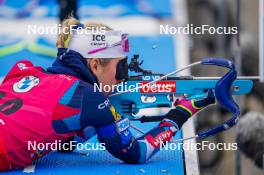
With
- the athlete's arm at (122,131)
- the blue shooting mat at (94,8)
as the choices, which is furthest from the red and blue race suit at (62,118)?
the blue shooting mat at (94,8)

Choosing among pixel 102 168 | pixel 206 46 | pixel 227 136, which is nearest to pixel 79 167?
pixel 102 168

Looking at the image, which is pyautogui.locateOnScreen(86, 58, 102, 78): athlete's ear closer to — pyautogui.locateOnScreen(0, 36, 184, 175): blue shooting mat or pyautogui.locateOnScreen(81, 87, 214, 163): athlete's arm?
pyautogui.locateOnScreen(81, 87, 214, 163): athlete's arm

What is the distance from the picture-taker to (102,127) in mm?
2623

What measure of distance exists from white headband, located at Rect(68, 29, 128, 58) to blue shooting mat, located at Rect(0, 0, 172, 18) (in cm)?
154

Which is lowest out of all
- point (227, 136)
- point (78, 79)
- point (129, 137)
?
point (227, 136)

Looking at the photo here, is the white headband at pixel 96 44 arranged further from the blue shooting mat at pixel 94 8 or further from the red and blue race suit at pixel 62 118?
the blue shooting mat at pixel 94 8

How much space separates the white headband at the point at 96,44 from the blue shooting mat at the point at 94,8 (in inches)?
60.8

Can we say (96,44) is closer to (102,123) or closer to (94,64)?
(94,64)

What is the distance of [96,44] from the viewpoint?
2703 mm

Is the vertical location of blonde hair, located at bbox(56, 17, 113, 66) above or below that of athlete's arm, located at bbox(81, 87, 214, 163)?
above

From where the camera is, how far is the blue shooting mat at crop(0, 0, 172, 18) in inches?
171

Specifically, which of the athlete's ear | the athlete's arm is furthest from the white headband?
the athlete's arm

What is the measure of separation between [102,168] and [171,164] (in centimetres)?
24

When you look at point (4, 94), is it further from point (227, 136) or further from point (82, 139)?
point (227, 136)
